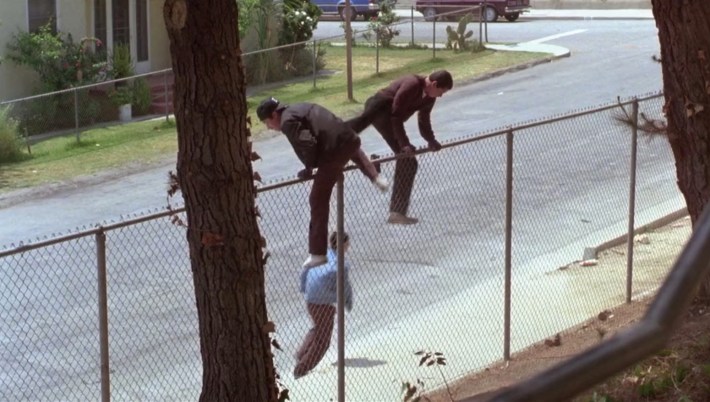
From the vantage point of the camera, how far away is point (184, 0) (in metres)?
6.12

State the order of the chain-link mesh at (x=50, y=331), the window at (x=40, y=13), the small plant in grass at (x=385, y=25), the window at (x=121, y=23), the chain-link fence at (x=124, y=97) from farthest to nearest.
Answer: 1. the small plant in grass at (x=385, y=25)
2. the window at (x=121, y=23)
3. the window at (x=40, y=13)
4. the chain-link fence at (x=124, y=97)
5. the chain-link mesh at (x=50, y=331)

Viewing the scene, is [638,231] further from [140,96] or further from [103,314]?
[140,96]

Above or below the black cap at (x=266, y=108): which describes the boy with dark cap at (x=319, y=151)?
below

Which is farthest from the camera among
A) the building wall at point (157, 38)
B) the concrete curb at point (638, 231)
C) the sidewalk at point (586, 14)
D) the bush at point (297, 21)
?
the sidewalk at point (586, 14)

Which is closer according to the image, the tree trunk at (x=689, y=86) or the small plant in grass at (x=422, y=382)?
the small plant in grass at (x=422, y=382)

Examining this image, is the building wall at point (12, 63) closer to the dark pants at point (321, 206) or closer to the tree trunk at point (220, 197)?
the dark pants at point (321, 206)

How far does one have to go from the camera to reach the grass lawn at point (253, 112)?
2058cm

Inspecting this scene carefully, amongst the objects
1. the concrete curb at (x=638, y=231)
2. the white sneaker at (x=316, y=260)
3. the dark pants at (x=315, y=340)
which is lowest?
the concrete curb at (x=638, y=231)

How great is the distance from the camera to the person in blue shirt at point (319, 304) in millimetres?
8703

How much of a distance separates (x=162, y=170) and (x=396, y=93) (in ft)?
31.7

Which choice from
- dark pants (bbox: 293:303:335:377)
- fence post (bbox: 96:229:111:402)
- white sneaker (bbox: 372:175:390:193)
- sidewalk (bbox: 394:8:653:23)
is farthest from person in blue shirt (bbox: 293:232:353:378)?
sidewalk (bbox: 394:8:653:23)

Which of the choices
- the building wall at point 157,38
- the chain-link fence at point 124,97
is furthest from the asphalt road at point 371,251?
the building wall at point 157,38

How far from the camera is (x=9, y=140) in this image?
21047 millimetres

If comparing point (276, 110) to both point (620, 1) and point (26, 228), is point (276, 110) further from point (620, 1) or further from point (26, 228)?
point (620, 1)
